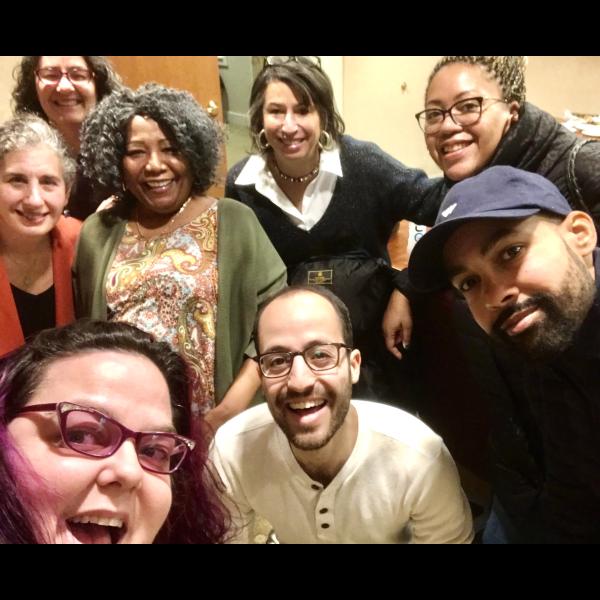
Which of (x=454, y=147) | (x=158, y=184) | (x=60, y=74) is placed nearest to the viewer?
(x=454, y=147)

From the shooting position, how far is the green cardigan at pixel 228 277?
3.84 feet

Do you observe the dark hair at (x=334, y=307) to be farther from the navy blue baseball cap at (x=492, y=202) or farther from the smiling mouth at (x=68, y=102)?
the smiling mouth at (x=68, y=102)

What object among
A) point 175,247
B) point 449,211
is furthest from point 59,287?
point 449,211

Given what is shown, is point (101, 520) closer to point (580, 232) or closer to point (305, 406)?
point (305, 406)

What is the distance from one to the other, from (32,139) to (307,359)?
0.72 metres

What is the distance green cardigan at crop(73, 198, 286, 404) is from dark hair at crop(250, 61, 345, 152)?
0.28m

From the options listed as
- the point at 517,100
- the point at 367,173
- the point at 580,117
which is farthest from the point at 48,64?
the point at 580,117

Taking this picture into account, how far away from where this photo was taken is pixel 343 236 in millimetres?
1322

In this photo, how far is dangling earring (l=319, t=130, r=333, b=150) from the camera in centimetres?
131

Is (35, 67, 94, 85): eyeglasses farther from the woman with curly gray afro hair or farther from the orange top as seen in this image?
the orange top

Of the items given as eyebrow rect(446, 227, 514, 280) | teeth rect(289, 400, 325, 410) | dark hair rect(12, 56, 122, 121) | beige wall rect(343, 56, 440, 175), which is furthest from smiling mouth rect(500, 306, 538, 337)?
dark hair rect(12, 56, 122, 121)

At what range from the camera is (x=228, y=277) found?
3.86ft
